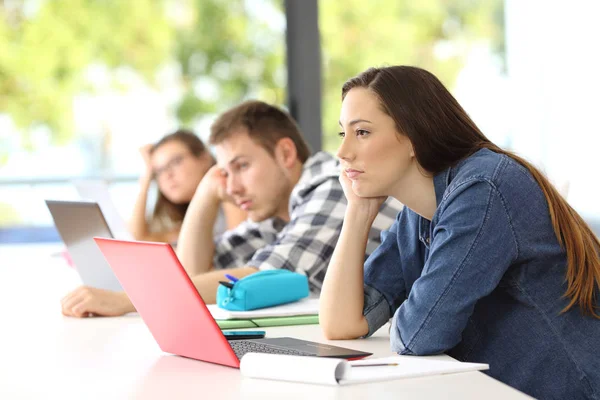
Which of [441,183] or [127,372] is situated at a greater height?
[441,183]

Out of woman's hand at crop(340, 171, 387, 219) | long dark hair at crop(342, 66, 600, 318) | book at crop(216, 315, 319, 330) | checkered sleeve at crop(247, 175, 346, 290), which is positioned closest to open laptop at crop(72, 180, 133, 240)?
checkered sleeve at crop(247, 175, 346, 290)

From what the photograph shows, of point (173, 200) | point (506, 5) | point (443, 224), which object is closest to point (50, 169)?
point (173, 200)

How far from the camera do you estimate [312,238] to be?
6.59ft

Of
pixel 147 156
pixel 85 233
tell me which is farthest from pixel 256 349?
pixel 147 156

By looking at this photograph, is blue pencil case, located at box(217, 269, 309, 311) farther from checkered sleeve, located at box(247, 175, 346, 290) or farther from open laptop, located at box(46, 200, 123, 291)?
open laptop, located at box(46, 200, 123, 291)

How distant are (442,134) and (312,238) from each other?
2.35 feet

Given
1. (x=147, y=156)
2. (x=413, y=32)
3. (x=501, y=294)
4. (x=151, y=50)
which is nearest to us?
(x=501, y=294)

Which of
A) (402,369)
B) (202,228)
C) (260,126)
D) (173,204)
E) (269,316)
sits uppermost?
(260,126)

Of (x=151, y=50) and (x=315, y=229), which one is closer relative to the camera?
(x=315, y=229)

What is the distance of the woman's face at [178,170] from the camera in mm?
3254

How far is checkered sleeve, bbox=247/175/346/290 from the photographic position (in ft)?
6.47

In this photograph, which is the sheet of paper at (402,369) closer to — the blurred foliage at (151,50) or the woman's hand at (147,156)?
the woman's hand at (147,156)

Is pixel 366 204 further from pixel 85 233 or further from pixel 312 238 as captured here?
pixel 85 233

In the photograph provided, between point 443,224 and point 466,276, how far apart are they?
10 cm
